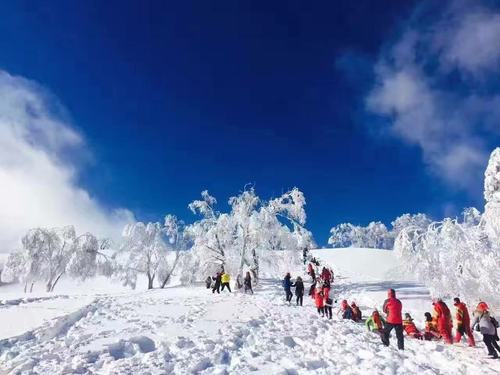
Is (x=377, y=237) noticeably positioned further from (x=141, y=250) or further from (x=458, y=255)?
(x=458, y=255)

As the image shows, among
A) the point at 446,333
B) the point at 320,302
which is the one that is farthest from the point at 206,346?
the point at 320,302

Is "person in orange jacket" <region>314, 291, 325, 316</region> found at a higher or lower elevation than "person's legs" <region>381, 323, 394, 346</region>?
higher

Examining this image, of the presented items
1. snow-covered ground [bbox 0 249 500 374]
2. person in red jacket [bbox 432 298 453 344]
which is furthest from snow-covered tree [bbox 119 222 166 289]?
person in red jacket [bbox 432 298 453 344]

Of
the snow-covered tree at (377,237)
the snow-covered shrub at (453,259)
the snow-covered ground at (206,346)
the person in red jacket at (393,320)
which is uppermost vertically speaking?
the snow-covered tree at (377,237)

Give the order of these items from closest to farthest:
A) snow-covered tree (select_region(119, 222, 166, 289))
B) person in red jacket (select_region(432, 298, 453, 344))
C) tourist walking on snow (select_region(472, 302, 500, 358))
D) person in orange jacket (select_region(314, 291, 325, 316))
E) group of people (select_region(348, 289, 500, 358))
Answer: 1. tourist walking on snow (select_region(472, 302, 500, 358))
2. group of people (select_region(348, 289, 500, 358))
3. person in red jacket (select_region(432, 298, 453, 344))
4. person in orange jacket (select_region(314, 291, 325, 316))
5. snow-covered tree (select_region(119, 222, 166, 289))

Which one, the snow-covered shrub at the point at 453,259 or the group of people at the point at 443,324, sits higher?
the snow-covered shrub at the point at 453,259

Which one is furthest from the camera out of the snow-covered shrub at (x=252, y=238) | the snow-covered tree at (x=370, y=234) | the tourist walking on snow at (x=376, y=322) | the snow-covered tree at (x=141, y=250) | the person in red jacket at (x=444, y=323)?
the snow-covered tree at (x=370, y=234)

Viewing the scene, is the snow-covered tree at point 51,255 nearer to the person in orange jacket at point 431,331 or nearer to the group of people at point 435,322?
the group of people at point 435,322

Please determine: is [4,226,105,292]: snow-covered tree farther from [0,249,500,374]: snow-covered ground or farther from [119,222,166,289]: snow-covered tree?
[0,249,500,374]: snow-covered ground

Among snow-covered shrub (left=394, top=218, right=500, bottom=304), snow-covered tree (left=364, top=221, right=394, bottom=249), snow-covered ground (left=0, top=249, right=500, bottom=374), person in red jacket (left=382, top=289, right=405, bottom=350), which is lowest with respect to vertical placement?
snow-covered ground (left=0, top=249, right=500, bottom=374)

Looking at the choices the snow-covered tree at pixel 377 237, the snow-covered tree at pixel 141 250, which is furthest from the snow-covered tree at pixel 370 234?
the snow-covered tree at pixel 141 250

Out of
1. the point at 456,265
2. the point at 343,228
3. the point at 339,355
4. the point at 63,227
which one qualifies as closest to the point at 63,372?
the point at 339,355

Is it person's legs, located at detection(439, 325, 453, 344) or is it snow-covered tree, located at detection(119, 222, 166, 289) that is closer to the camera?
person's legs, located at detection(439, 325, 453, 344)

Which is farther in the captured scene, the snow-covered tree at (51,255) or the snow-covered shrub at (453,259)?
the snow-covered tree at (51,255)
